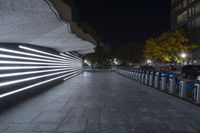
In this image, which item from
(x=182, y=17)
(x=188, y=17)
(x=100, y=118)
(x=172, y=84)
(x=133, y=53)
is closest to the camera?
(x=100, y=118)

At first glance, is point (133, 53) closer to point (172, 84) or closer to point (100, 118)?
point (172, 84)

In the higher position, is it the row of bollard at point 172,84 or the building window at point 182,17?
the building window at point 182,17

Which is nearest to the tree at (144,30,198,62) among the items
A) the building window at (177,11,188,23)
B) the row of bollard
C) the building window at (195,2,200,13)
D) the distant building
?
the distant building

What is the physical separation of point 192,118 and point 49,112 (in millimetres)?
4087

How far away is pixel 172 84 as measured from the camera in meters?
10.4

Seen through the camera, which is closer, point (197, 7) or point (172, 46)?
point (172, 46)

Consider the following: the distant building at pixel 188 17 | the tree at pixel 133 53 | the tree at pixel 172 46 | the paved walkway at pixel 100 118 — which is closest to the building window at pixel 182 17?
the distant building at pixel 188 17

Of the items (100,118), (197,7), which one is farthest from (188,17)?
(100,118)

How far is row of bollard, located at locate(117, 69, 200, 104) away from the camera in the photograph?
8686 millimetres

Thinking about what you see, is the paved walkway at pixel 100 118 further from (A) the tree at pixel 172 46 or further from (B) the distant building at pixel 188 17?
(B) the distant building at pixel 188 17

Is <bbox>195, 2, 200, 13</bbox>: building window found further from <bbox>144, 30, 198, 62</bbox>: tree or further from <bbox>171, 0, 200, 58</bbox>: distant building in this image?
<bbox>144, 30, 198, 62</bbox>: tree

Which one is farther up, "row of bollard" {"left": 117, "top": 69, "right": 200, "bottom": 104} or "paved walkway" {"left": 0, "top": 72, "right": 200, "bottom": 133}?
"row of bollard" {"left": 117, "top": 69, "right": 200, "bottom": 104}

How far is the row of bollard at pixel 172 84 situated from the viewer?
8.69 metres

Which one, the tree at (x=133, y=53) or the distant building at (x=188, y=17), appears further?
the tree at (x=133, y=53)
